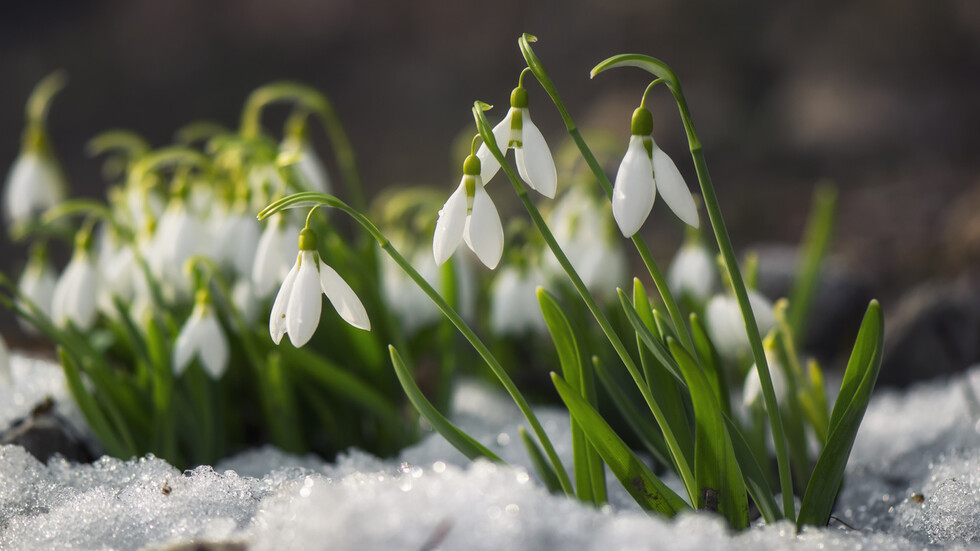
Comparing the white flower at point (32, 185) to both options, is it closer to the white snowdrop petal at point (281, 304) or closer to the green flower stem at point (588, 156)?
the white snowdrop petal at point (281, 304)

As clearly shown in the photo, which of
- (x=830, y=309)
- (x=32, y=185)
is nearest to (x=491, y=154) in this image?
(x=32, y=185)

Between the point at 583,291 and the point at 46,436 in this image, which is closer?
the point at 583,291

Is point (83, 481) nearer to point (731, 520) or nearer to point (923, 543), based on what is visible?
point (731, 520)


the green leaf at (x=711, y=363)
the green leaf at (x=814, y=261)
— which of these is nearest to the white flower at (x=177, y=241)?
the green leaf at (x=711, y=363)

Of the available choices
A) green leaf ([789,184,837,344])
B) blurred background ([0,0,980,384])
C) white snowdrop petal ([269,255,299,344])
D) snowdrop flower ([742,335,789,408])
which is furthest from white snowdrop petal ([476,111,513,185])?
blurred background ([0,0,980,384])

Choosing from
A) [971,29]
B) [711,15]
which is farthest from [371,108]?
[971,29]

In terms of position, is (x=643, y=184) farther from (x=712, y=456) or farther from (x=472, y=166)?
(x=712, y=456)

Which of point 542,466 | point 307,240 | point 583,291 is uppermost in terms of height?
point 307,240
